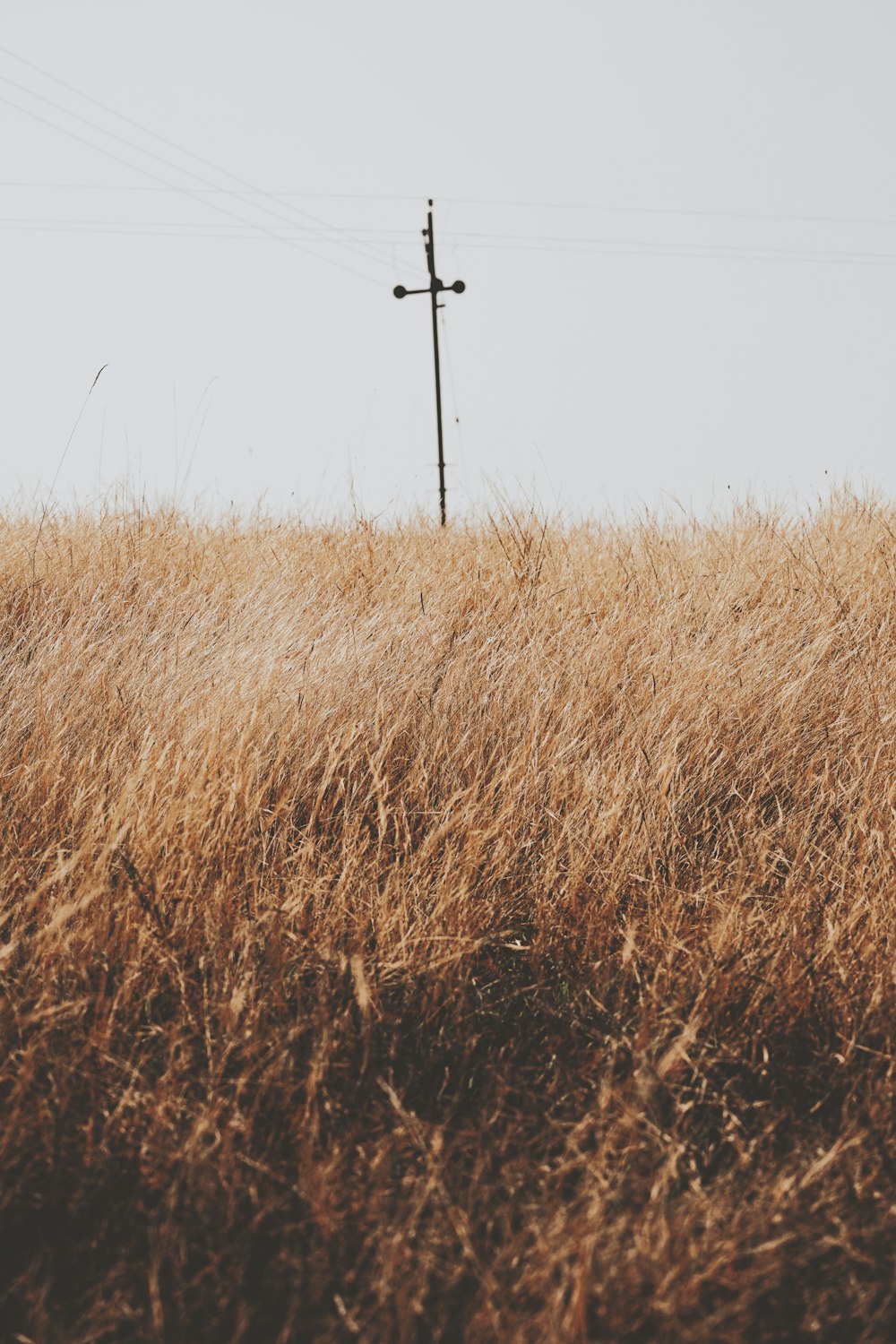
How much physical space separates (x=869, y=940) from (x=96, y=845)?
4.91 feet

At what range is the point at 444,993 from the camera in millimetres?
1403

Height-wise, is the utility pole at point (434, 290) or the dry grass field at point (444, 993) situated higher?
the utility pole at point (434, 290)

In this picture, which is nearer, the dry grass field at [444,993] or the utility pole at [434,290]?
the dry grass field at [444,993]

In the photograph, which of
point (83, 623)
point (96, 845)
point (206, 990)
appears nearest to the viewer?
point (206, 990)

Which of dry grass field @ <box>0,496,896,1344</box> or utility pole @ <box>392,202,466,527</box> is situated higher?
utility pole @ <box>392,202,466,527</box>

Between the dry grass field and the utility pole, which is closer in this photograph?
the dry grass field

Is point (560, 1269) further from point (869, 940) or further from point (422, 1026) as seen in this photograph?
point (869, 940)

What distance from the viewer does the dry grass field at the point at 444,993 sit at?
39.3 inches

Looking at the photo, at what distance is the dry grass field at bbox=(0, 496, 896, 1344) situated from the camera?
3.27 ft

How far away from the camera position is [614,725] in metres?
2.20

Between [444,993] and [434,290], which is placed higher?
[434,290]

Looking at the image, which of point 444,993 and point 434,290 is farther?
point 434,290

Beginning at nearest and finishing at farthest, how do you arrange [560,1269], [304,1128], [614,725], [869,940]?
1. [560,1269]
2. [304,1128]
3. [869,940]
4. [614,725]

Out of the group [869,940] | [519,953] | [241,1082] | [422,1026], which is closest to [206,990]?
[241,1082]
